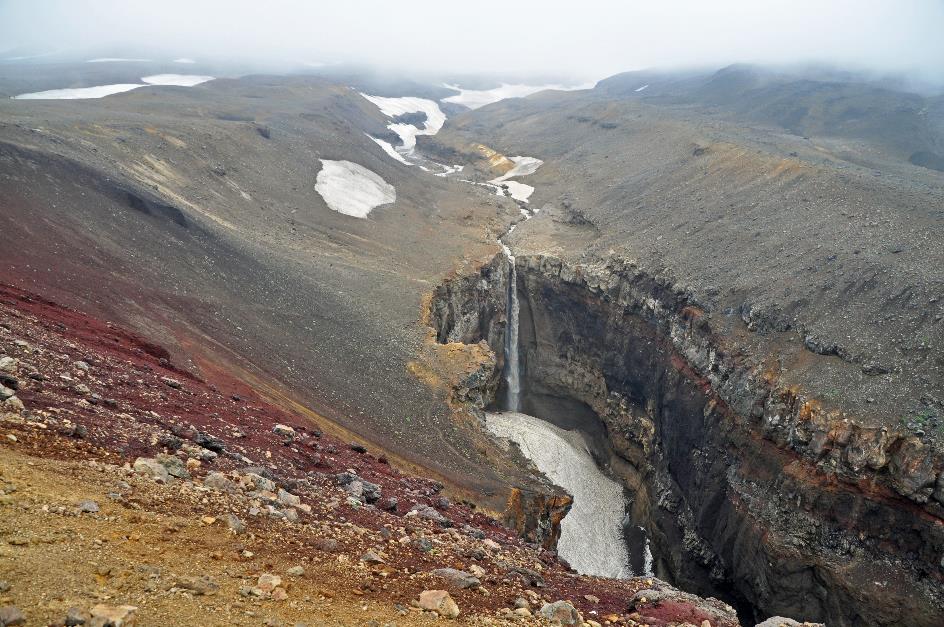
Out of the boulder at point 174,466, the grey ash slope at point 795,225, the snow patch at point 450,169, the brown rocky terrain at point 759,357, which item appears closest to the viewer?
the boulder at point 174,466

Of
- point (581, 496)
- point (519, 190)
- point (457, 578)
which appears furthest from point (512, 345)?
point (457, 578)

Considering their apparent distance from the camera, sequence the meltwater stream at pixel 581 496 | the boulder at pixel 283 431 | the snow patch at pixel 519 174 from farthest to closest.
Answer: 1. the snow patch at pixel 519 174
2. the meltwater stream at pixel 581 496
3. the boulder at pixel 283 431

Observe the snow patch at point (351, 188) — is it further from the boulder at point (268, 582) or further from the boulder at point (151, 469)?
the boulder at point (268, 582)

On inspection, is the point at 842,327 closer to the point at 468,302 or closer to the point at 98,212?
the point at 468,302

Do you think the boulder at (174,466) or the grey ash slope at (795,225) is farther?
the grey ash slope at (795,225)

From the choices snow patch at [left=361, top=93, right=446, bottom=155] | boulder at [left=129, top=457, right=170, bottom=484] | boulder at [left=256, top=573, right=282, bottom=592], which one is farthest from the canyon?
snow patch at [left=361, top=93, right=446, bottom=155]

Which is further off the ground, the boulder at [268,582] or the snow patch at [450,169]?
the snow patch at [450,169]

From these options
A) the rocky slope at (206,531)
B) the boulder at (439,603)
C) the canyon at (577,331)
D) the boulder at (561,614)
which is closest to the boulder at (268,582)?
the rocky slope at (206,531)
